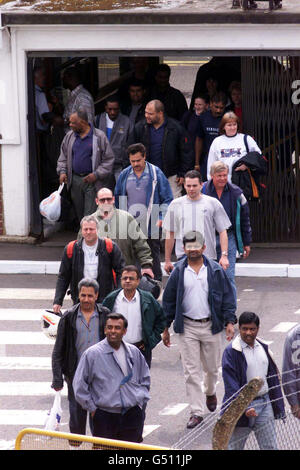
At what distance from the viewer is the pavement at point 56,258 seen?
1614 cm

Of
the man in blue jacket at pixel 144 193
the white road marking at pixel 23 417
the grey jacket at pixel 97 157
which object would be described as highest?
the grey jacket at pixel 97 157

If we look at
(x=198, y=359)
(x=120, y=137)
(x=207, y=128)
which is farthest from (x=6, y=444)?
(x=207, y=128)

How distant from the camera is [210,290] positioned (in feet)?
35.9

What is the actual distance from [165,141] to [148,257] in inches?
152

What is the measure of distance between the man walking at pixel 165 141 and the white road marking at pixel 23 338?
144 inches

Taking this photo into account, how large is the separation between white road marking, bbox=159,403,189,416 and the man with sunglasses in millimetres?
1782

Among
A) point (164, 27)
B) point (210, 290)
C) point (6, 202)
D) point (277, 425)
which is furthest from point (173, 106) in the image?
point (277, 425)

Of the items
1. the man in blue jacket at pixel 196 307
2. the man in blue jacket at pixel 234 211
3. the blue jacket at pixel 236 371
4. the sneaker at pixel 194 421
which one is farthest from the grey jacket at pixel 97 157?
Answer: the blue jacket at pixel 236 371

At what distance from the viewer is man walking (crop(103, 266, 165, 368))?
34.5 feet

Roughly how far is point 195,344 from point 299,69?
7.17 meters

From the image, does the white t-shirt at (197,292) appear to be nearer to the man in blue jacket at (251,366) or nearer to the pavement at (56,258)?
the man in blue jacket at (251,366)

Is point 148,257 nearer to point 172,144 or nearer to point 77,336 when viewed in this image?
point 77,336

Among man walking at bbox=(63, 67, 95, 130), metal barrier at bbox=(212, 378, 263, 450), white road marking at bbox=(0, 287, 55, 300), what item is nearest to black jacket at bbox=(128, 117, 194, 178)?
man walking at bbox=(63, 67, 95, 130)
